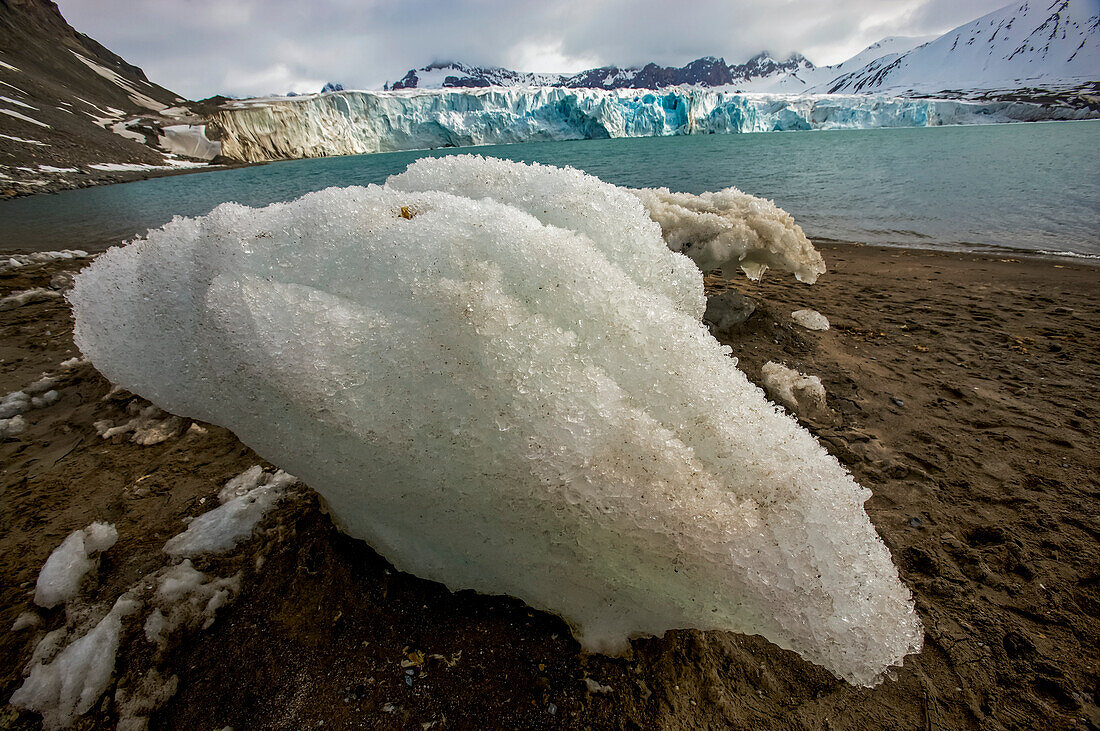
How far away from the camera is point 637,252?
197 centimetres

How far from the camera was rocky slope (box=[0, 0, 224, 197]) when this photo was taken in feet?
105

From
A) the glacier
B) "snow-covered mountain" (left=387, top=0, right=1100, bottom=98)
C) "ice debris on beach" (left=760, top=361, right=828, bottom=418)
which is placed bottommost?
"ice debris on beach" (left=760, top=361, right=828, bottom=418)

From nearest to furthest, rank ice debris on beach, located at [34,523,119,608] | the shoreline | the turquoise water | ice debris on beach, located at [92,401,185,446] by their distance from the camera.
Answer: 1. ice debris on beach, located at [34,523,119,608]
2. ice debris on beach, located at [92,401,185,446]
3. the turquoise water
4. the shoreline

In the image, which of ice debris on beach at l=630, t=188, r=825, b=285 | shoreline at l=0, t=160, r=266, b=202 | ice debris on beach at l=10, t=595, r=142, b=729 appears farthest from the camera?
shoreline at l=0, t=160, r=266, b=202

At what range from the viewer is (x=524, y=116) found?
5894 cm

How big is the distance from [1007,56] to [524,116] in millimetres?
164807

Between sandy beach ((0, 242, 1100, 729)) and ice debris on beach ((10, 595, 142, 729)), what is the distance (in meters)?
0.04

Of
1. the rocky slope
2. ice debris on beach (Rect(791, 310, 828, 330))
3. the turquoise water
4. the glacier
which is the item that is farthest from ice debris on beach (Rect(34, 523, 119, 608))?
the glacier

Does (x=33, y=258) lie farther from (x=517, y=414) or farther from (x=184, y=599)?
(x=517, y=414)

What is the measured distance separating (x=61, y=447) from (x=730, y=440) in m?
3.96

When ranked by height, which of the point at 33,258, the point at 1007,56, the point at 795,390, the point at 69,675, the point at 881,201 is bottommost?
the point at 795,390

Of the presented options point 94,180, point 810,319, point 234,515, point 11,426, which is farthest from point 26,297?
point 94,180

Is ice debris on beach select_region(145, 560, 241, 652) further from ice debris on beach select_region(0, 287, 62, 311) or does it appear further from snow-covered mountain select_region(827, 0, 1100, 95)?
snow-covered mountain select_region(827, 0, 1100, 95)

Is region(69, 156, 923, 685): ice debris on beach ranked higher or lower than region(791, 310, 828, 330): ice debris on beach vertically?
higher
